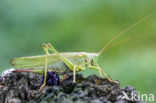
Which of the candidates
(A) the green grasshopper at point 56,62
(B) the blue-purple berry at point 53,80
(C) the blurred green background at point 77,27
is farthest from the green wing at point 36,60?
(C) the blurred green background at point 77,27

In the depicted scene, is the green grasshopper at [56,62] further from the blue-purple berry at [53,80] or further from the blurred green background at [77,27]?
the blurred green background at [77,27]

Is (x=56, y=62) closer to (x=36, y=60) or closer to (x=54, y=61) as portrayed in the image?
(x=54, y=61)

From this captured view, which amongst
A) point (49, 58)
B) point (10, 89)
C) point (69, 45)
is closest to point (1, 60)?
point (69, 45)

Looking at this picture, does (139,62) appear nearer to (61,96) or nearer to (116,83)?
(116,83)

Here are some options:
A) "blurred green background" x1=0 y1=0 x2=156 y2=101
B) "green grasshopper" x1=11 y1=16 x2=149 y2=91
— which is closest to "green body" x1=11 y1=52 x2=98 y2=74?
"green grasshopper" x1=11 y1=16 x2=149 y2=91

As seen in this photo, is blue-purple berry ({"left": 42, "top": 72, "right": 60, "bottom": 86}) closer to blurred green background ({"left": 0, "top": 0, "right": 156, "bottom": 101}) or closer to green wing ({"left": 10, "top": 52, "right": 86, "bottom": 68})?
green wing ({"left": 10, "top": 52, "right": 86, "bottom": 68})

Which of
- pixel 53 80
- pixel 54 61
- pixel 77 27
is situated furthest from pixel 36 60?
pixel 77 27
